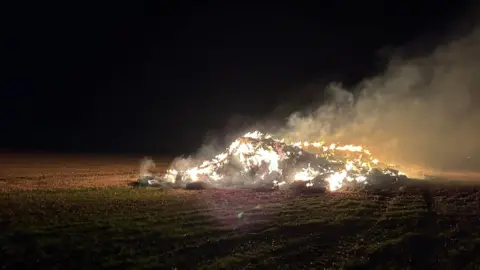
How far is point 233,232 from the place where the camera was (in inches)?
741

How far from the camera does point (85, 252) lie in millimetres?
15438

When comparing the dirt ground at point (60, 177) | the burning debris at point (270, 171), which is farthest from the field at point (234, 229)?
the burning debris at point (270, 171)

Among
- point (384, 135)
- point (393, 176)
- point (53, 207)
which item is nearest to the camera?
point (53, 207)

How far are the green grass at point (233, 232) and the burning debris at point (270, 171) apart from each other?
546 cm

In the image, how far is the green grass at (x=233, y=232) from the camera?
50.1ft

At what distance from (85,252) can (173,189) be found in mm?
15412

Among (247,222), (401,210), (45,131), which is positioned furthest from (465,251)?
(45,131)

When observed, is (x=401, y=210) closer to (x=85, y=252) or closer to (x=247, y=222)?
(x=247, y=222)

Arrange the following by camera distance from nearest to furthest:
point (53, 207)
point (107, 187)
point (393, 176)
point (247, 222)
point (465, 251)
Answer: point (465, 251)
point (247, 222)
point (53, 207)
point (107, 187)
point (393, 176)

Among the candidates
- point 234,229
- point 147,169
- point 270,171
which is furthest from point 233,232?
point 147,169

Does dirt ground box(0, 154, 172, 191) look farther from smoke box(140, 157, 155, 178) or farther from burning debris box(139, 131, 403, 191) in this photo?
burning debris box(139, 131, 403, 191)

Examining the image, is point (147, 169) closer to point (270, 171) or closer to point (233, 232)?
point (270, 171)

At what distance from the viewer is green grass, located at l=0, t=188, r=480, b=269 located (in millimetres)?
15273

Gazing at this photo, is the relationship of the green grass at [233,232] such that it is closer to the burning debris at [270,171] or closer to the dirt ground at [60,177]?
the dirt ground at [60,177]
